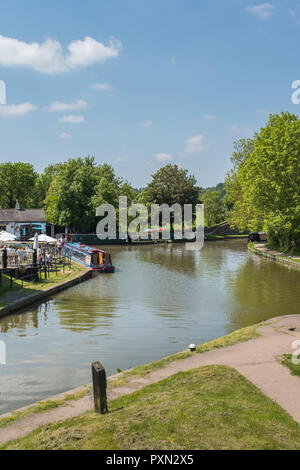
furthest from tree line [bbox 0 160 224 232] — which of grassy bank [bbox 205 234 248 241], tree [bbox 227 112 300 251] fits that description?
tree [bbox 227 112 300 251]

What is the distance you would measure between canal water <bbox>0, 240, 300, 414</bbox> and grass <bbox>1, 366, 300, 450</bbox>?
9.18 ft

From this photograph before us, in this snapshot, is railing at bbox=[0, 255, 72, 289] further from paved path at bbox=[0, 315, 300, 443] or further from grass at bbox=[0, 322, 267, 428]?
paved path at bbox=[0, 315, 300, 443]

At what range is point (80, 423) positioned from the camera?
7535mm

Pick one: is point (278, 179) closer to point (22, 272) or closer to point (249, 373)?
point (22, 272)

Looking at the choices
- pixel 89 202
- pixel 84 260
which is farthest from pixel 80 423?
pixel 89 202

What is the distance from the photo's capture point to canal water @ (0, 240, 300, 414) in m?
11.9

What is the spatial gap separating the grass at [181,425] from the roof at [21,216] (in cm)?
6567

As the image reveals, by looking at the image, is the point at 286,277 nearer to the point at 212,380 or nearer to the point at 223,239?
the point at 212,380

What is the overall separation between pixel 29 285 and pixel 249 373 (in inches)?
675

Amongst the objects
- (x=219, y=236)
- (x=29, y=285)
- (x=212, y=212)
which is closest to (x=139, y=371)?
(x=29, y=285)

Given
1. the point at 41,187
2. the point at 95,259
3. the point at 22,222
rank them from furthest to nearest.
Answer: the point at 41,187, the point at 22,222, the point at 95,259

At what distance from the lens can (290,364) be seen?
10.5 m

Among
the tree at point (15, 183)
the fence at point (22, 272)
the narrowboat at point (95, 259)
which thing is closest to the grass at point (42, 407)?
the fence at point (22, 272)
